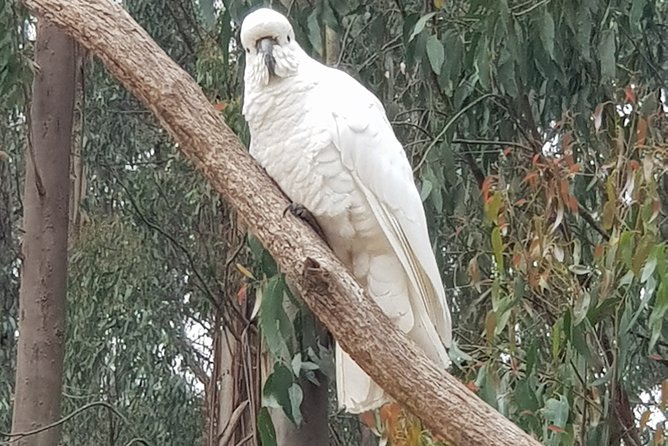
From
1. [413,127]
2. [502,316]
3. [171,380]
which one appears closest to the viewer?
[502,316]

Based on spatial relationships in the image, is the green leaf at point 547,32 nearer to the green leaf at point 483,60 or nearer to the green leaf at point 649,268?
the green leaf at point 483,60

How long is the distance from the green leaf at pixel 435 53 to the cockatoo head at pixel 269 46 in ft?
2.11

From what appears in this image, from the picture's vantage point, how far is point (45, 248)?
3295 mm

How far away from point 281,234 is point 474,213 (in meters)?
1.50

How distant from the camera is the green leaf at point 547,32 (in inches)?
97.7

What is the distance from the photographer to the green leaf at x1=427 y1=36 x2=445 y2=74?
2.54m

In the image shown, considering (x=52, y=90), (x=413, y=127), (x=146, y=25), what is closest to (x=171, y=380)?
(x=146, y=25)

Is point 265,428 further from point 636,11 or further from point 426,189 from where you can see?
point 636,11

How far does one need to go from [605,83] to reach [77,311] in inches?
99.6

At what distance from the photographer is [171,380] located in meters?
4.92

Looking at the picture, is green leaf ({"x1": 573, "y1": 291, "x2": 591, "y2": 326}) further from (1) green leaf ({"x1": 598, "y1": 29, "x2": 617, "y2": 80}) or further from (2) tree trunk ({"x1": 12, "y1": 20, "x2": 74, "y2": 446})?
(2) tree trunk ({"x1": 12, "y1": 20, "x2": 74, "y2": 446})

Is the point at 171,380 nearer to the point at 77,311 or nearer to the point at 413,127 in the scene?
the point at 77,311

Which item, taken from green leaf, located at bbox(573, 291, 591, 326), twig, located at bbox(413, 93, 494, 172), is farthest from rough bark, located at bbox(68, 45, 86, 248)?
green leaf, located at bbox(573, 291, 591, 326)

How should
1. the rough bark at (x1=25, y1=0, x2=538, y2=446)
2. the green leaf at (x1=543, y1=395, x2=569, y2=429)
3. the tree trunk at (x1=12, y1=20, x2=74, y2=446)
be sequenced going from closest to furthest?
1. the rough bark at (x1=25, y1=0, x2=538, y2=446)
2. the green leaf at (x1=543, y1=395, x2=569, y2=429)
3. the tree trunk at (x1=12, y1=20, x2=74, y2=446)
